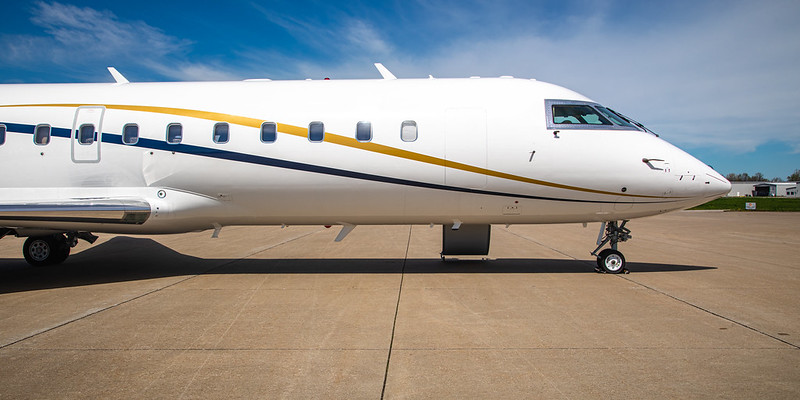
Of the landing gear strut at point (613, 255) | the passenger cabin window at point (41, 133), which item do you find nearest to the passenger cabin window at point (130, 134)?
the passenger cabin window at point (41, 133)

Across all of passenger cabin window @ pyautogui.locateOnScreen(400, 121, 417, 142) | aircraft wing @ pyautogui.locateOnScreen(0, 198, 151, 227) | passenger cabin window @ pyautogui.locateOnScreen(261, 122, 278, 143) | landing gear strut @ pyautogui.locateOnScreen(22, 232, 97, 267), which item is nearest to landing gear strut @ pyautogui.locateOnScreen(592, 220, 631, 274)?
passenger cabin window @ pyautogui.locateOnScreen(400, 121, 417, 142)

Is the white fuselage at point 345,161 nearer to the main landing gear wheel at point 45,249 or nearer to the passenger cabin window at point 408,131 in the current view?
the passenger cabin window at point 408,131

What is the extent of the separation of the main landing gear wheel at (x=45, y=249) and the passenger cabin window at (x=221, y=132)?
17.0 ft

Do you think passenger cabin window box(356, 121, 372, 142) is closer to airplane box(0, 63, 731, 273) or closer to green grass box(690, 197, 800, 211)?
airplane box(0, 63, 731, 273)

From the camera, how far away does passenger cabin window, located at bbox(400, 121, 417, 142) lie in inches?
320

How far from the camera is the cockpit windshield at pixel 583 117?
8273mm

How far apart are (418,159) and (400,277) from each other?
7.18ft

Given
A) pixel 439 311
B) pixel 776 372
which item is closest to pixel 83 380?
pixel 439 311

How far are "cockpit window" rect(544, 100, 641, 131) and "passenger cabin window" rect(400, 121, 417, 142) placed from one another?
2.39 m

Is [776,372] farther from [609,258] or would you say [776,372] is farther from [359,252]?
[359,252]

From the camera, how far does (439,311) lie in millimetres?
6141

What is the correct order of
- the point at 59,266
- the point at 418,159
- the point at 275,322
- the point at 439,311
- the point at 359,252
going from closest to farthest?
the point at 275,322, the point at 439,311, the point at 418,159, the point at 59,266, the point at 359,252

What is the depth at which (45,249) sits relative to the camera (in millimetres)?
10203

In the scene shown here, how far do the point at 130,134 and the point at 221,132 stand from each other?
1.67 metres
